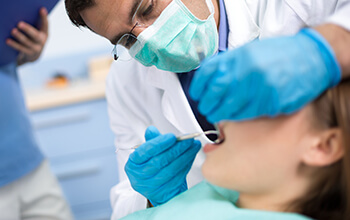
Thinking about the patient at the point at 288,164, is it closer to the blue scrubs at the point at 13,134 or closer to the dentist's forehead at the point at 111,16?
the dentist's forehead at the point at 111,16

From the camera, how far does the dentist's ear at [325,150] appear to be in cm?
72

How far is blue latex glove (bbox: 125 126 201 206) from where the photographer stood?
96cm

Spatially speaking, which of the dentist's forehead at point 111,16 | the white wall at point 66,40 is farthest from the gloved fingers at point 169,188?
the white wall at point 66,40

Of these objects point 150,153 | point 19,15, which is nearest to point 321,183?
point 150,153

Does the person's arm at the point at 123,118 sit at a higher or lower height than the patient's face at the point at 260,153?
lower

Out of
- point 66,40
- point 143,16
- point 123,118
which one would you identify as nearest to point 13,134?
point 123,118

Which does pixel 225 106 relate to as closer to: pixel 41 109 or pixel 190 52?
pixel 190 52

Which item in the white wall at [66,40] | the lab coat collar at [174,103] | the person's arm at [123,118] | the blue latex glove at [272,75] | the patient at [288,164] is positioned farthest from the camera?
the white wall at [66,40]

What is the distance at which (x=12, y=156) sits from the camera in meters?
1.64

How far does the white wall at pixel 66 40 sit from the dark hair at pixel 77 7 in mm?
1881

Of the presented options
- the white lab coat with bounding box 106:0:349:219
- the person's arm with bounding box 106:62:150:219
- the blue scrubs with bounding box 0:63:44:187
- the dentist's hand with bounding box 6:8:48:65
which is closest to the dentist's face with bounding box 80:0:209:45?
the white lab coat with bounding box 106:0:349:219

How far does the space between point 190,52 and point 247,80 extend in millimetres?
513

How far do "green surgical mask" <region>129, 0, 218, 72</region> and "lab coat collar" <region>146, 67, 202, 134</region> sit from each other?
0.11 metres

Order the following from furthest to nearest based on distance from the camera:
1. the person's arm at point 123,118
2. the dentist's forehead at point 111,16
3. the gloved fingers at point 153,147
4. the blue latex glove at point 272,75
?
the person's arm at point 123,118, the dentist's forehead at point 111,16, the gloved fingers at point 153,147, the blue latex glove at point 272,75
